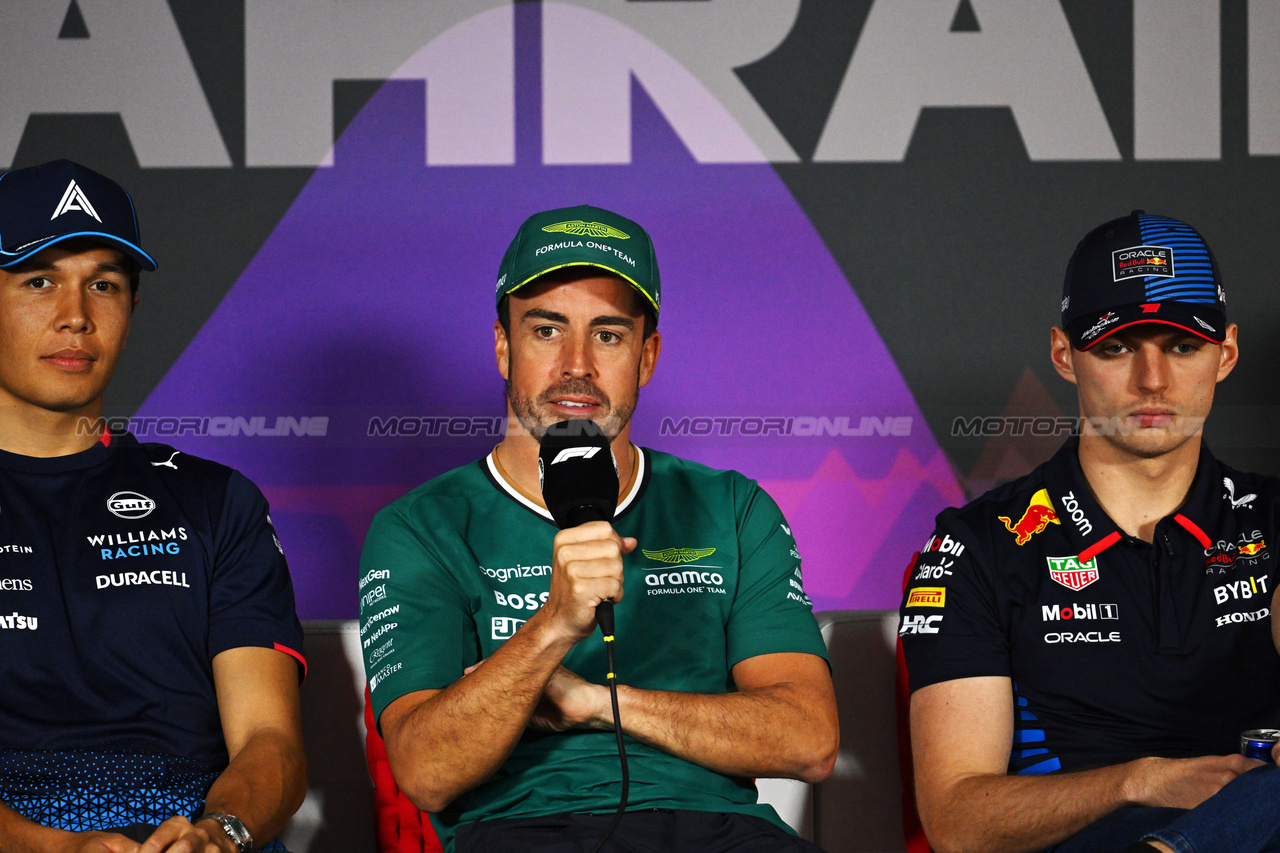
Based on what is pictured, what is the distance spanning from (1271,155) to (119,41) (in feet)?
8.76

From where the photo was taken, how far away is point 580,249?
1719 millimetres

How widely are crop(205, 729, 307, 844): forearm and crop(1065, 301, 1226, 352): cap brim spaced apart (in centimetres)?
130

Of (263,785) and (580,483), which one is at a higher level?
(580,483)

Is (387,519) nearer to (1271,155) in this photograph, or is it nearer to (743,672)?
(743,672)

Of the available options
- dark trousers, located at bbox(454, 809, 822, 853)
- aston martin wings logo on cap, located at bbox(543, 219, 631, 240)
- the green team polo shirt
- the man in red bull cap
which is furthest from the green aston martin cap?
dark trousers, located at bbox(454, 809, 822, 853)

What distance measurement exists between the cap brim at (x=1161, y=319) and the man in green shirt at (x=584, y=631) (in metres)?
0.56

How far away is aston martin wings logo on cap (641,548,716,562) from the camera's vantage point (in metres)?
1.75

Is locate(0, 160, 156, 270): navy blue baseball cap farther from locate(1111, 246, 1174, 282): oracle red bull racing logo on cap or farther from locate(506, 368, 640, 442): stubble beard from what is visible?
locate(1111, 246, 1174, 282): oracle red bull racing logo on cap

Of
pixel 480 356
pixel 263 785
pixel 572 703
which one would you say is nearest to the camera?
pixel 572 703

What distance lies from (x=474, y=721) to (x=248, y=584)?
1.69 feet

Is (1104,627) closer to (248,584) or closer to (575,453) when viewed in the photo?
(575,453)

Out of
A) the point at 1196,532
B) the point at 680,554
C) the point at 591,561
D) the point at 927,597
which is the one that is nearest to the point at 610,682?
the point at 591,561

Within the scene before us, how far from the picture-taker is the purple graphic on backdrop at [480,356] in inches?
111

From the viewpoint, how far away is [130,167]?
282 cm
